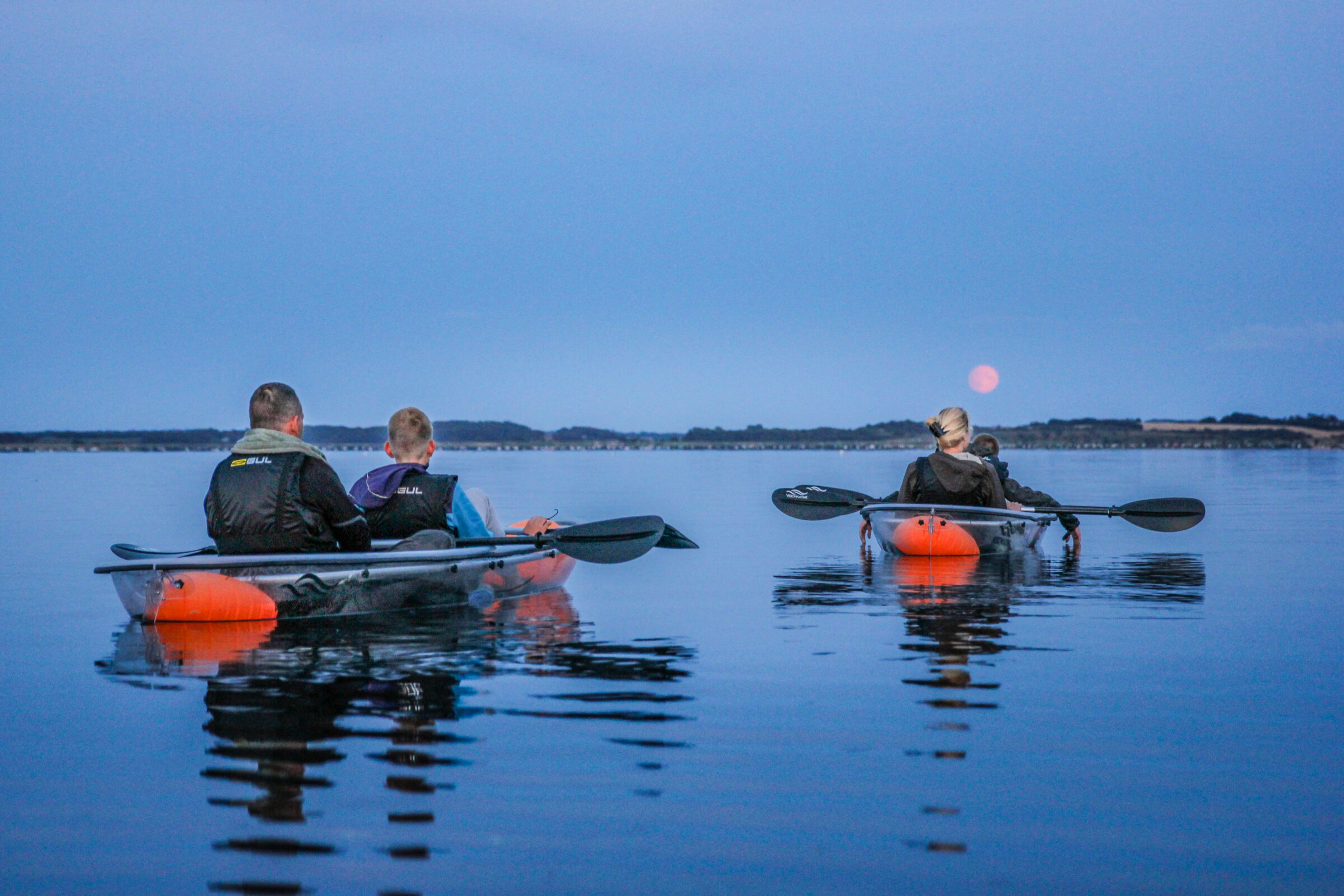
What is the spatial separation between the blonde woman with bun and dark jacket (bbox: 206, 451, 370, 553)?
7286 mm

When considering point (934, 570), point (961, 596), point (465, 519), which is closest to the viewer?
point (465, 519)

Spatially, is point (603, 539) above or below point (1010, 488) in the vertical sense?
below

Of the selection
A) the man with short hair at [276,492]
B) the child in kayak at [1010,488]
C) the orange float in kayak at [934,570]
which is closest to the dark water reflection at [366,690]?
the man with short hair at [276,492]

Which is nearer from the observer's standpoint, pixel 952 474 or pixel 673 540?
pixel 673 540

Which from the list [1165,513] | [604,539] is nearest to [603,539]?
[604,539]

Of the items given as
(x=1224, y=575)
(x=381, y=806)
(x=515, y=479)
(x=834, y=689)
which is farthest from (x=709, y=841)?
(x=515, y=479)

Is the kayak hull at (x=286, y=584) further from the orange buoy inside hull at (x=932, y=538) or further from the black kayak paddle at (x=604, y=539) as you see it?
the orange buoy inside hull at (x=932, y=538)

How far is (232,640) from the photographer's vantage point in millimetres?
9039

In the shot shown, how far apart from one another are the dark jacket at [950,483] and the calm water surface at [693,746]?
2.22 meters

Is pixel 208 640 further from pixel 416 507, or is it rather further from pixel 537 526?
pixel 537 526

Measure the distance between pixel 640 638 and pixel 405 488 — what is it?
2493mm

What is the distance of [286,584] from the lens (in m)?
9.30

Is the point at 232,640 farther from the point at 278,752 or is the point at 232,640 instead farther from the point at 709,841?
the point at 709,841

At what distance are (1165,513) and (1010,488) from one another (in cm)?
193
